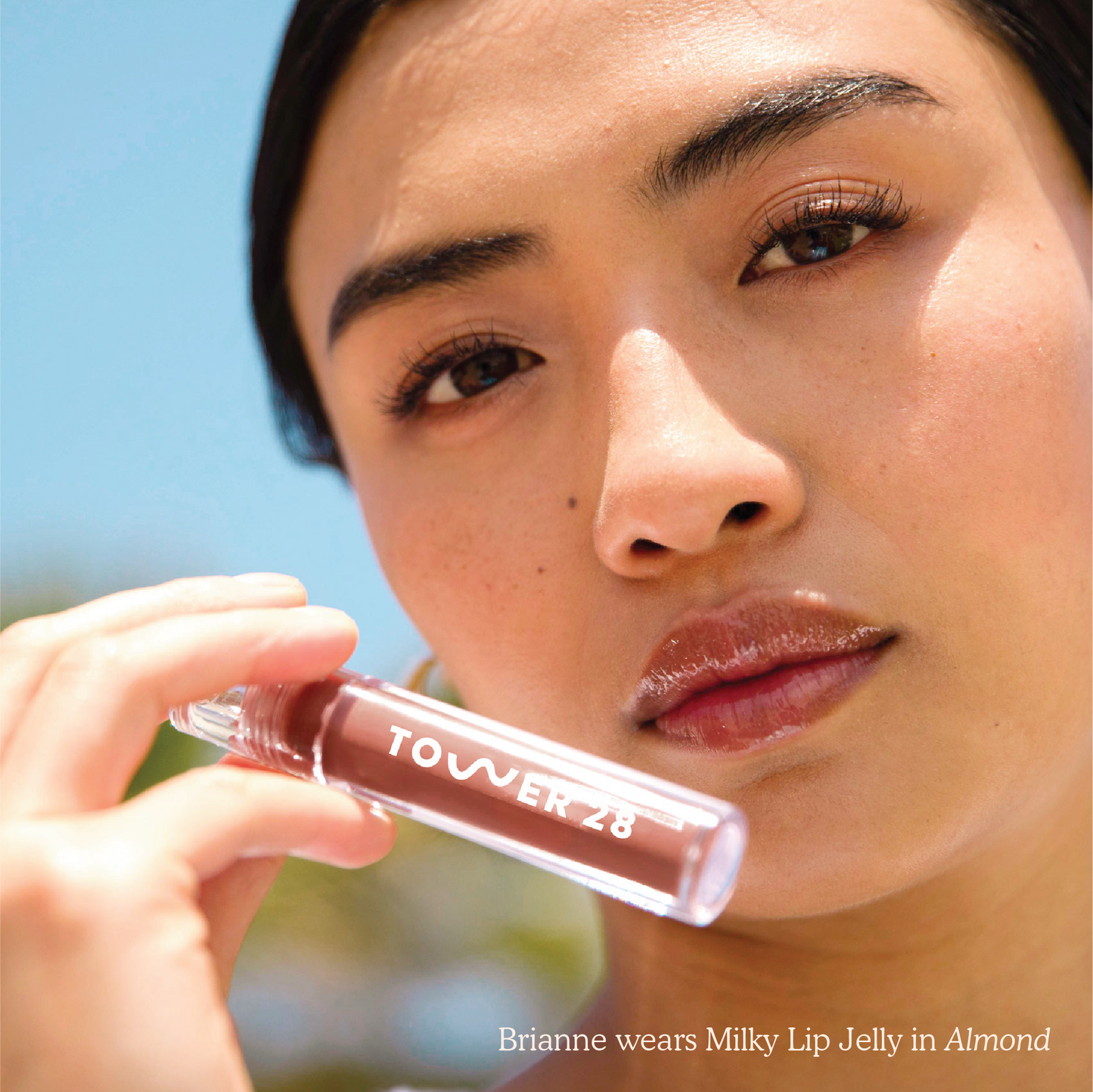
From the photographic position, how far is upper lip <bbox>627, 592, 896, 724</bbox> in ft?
3.27

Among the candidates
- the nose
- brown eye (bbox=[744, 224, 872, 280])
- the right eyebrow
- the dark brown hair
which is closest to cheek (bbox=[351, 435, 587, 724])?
the nose

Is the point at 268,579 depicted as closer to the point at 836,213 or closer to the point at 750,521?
the point at 750,521

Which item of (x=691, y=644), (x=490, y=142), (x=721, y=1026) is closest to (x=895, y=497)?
(x=691, y=644)

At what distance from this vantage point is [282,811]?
2.79 ft

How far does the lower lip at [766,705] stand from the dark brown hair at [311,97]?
0.83 m

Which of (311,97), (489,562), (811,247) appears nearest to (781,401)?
(811,247)

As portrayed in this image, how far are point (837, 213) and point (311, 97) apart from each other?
841 millimetres

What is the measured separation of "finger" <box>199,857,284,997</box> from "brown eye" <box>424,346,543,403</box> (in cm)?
68

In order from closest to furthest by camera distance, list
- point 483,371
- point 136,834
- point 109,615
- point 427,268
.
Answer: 1. point 136,834
2. point 109,615
3. point 427,268
4. point 483,371

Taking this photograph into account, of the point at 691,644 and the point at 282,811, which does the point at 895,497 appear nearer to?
the point at 691,644

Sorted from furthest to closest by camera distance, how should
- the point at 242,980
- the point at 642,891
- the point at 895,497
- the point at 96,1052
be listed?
the point at 242,980
the point at 895,497
the point at 642,891
the point at 96,1052

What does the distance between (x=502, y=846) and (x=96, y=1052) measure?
13.4 inches

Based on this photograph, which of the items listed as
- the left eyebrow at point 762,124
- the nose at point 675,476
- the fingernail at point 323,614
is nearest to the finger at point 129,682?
the fingernail at point 323,614

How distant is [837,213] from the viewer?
1130mm
